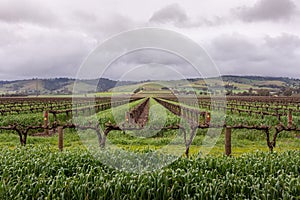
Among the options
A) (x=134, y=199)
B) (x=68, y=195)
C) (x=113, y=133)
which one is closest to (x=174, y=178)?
(x=134, y=199)

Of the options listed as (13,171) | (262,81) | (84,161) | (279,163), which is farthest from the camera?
(262,81)

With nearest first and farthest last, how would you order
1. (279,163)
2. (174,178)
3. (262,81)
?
(174,178) < (279,163) < (262,81)

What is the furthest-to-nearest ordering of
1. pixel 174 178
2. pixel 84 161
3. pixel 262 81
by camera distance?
pixel 262 81
pixel 84 161
pixel 174 178

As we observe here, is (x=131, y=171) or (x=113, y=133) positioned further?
(x=113, y=133)

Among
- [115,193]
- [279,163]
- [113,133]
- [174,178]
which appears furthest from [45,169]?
[113,133]

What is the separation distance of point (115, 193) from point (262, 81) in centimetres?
Answer: 16971

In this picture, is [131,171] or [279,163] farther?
[279,163]

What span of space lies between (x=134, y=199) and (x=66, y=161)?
8.41ft

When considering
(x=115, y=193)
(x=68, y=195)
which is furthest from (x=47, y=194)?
(x=115, y=193)

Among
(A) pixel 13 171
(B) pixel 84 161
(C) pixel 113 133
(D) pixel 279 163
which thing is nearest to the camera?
(A) pixel 13 171

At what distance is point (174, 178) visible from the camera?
5.68 meters

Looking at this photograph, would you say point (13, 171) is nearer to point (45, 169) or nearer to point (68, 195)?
point (45, 169)

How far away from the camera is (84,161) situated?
7.38 m

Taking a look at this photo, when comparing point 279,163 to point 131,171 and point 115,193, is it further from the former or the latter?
point 115,193
